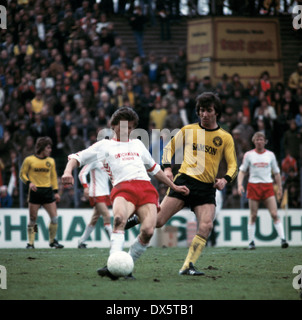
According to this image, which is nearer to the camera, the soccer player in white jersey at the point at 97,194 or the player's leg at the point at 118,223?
the player's leg at the point at 118,223

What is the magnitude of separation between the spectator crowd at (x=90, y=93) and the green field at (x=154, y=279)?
625 cm

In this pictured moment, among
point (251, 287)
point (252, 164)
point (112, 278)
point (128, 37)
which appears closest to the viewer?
point (251, 287)

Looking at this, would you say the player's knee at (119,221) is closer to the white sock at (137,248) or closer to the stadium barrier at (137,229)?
the white sock at (137,248)

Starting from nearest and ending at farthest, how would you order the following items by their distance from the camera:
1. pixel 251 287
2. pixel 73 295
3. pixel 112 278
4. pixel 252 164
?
pixel 73 295 < pixel 251 287 < pixel 112 278 < pixel 252 164

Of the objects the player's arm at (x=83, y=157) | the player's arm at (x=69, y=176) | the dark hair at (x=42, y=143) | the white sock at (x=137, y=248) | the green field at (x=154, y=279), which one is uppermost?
the dark hair at (x=42, y=143)

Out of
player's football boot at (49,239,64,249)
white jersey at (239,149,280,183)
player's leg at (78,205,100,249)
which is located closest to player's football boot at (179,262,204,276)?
player's leg at (78,205,100,249)

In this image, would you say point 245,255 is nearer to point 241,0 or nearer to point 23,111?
point 23,111

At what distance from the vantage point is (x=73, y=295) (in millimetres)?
7457

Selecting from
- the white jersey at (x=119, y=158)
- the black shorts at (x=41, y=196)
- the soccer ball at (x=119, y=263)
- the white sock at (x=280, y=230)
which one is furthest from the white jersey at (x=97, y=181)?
the soccer ball at (x=119, y=263)

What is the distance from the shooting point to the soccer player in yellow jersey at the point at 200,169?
31.5ft

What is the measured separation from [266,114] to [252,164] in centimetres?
438

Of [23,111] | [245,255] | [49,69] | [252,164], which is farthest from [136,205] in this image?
[49,69]

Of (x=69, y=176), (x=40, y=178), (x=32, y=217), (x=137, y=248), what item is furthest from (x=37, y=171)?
(x=69, y=176)

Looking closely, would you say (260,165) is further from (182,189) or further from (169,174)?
(182,189)
